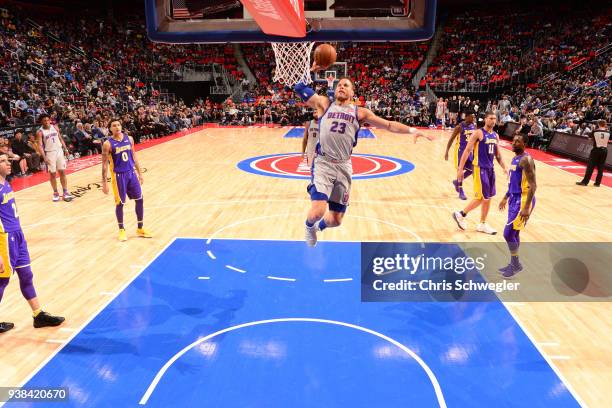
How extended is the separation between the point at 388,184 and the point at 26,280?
27.9 feet

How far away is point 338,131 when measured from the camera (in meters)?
4.58

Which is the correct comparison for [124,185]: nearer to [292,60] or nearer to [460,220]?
[292,60]

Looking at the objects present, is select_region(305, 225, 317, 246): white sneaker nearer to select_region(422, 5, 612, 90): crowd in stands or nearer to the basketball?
the basketball

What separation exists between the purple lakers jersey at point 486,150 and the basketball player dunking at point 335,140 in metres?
3.19

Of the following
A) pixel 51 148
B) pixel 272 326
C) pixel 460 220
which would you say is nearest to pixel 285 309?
pixel 272 326

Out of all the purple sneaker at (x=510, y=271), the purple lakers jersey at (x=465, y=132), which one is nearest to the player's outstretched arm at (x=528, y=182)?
the purple sneaker at (x=510, y=271)

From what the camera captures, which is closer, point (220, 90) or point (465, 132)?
point (465, 132)

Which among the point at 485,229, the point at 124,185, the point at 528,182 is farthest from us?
the point at 485,229

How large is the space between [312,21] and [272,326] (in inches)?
193

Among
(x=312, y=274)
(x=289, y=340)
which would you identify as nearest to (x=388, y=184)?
(x=312, y=274)

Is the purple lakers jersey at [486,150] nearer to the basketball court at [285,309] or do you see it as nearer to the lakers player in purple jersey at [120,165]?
the basketball court at [285,309]

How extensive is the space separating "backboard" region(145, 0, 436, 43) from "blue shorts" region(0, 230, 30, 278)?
3.98m

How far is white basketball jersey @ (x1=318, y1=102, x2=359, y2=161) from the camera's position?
4.54m

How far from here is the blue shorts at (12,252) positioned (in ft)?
14.3
